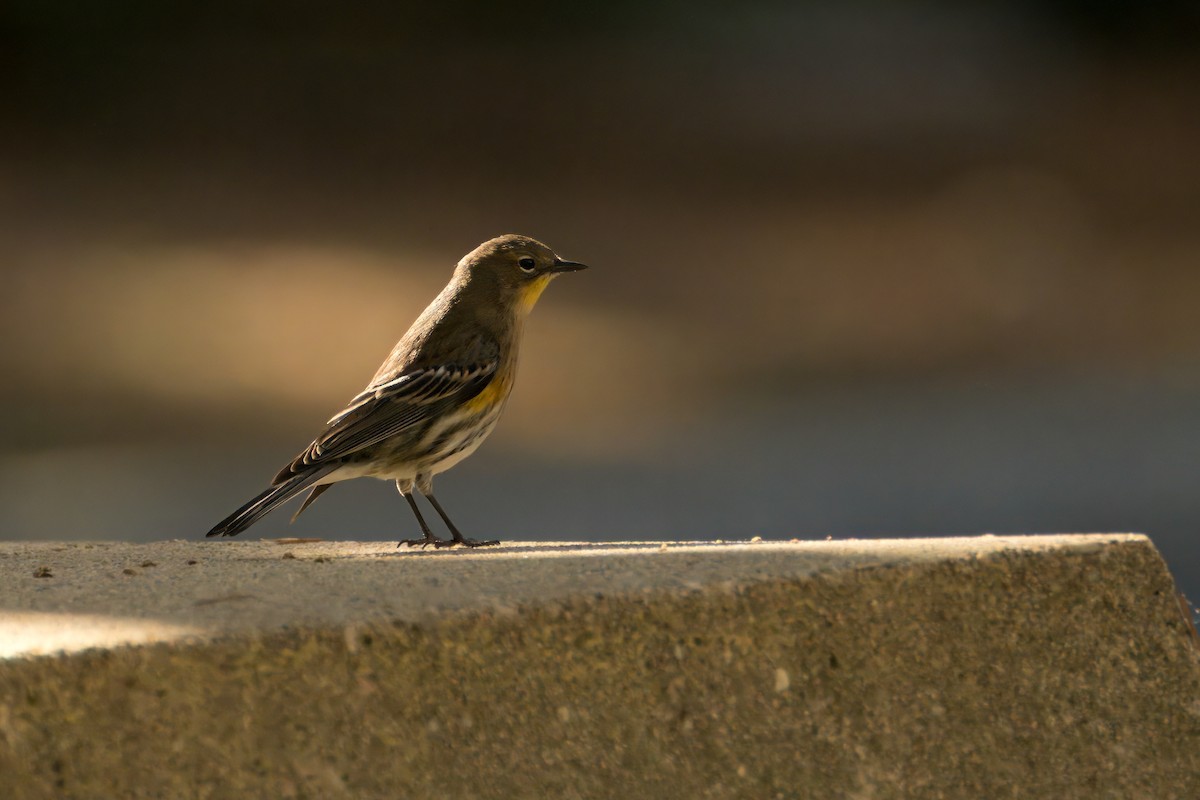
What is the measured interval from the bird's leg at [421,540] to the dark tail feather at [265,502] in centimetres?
32

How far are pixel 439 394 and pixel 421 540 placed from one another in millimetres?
434

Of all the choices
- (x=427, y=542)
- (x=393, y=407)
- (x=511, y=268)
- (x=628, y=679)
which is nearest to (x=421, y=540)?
(x=427, y=542)

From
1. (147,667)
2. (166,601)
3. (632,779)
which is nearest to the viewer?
(147,667)

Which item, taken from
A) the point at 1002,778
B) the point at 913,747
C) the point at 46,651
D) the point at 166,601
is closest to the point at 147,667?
the point at 46,651

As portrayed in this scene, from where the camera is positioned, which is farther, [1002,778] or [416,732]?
[1002,778]

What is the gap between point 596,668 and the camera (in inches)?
98.1

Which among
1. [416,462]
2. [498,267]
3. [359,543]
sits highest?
[498,267]

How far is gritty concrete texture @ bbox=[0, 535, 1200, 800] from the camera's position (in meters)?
2.31

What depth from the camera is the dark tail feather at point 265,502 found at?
3.52m

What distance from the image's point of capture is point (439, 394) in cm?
390

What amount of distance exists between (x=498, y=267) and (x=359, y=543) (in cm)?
98

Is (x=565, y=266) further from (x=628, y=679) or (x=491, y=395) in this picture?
(x=628, y=679)

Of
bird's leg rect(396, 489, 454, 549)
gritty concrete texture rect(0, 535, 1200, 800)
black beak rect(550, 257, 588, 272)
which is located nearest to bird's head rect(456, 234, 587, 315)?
black beak rect(550, 257, 588, 272)

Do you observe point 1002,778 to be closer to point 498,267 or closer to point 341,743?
point 341,743
